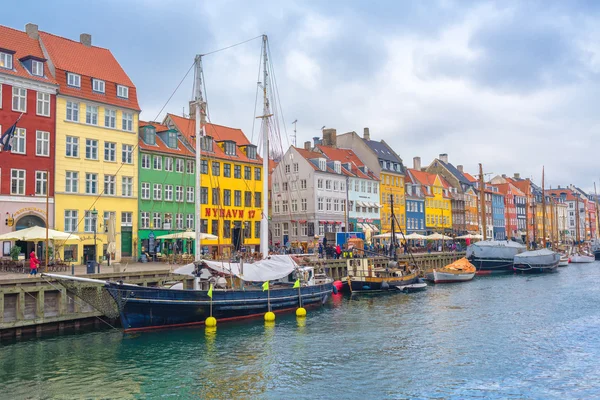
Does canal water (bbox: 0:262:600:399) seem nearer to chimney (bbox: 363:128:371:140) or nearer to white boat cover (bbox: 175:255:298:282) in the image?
white boat cover (bbox: 175:255:298:282)

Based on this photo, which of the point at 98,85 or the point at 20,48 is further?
the point at 98,85

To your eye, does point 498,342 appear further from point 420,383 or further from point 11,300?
point 11,300

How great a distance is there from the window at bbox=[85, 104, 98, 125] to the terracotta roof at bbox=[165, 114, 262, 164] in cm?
989

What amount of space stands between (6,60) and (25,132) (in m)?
5.28

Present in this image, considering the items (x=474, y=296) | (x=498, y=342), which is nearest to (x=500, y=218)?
(x=474, y=296)

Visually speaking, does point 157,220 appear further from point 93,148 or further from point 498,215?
point 498,215

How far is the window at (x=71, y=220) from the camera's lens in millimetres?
45562

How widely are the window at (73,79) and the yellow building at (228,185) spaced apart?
12.5 m

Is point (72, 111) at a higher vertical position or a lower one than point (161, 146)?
higher

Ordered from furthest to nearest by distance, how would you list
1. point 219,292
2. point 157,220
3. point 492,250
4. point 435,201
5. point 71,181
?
point 435,201, point 492,250, point 157,220, point 71,181, point 219,292

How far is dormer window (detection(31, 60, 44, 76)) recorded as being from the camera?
1714 inches

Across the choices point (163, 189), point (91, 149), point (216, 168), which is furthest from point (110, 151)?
point (216, 168)

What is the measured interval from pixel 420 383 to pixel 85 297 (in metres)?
16.6

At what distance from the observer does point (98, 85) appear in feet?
159
